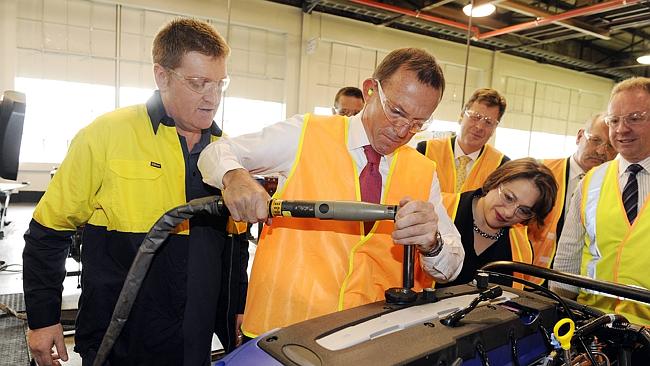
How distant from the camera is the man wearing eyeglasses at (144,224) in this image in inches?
48.6

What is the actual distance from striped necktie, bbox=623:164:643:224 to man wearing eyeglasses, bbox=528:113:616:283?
580mm

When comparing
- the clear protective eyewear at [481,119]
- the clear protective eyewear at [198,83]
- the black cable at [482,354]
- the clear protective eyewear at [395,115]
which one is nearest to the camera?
the black cable at [482,354]

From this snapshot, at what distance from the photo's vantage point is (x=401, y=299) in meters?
0.95

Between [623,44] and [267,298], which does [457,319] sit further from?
[623,44]

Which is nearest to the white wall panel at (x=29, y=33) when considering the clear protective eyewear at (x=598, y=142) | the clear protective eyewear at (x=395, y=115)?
the clear protective eyewear at (x=395, y=115)

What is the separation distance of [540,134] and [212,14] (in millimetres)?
10285

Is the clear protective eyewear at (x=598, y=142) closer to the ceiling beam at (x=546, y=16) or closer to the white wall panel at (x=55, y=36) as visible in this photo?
the ceiling beam at (x=546, y=16)

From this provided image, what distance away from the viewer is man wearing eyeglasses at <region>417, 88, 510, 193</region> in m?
2.65

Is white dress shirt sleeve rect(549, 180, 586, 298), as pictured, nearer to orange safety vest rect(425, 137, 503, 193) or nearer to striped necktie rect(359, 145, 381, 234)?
orange safety vest rect(425, 137, 503, 193)

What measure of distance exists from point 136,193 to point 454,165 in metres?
2.09

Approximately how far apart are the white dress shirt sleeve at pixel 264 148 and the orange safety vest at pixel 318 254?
0.04 meters

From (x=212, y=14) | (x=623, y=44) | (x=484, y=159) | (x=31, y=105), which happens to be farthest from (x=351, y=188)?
(x=623, y=44)

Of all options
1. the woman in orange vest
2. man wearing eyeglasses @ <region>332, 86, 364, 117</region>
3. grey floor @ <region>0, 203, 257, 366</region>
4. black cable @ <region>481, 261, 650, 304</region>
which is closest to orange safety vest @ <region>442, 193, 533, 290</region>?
the woman in orange vest

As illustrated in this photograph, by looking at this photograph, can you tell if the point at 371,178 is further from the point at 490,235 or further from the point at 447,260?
the point at 490,235
